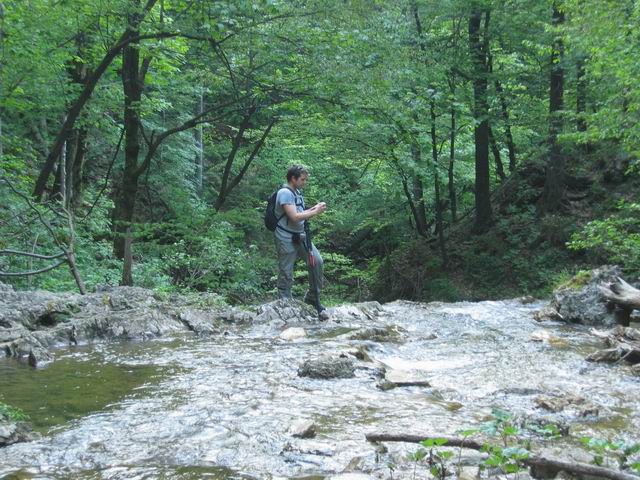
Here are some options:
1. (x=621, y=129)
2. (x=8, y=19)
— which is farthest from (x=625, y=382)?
(x=8, y=19)

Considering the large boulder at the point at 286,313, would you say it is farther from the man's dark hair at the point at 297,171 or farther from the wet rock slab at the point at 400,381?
the wet rock slab at the point at 400,381

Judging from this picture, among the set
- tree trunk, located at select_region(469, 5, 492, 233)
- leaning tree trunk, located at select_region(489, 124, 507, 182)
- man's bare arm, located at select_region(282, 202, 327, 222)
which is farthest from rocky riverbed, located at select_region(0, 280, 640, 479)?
leaning tree trunk, located at select_region(489, 124, 507, 182)

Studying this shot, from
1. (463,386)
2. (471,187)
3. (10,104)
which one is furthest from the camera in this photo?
(471,187)

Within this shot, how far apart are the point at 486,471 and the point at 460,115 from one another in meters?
14.3

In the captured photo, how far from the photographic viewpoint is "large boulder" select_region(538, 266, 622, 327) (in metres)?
8.70

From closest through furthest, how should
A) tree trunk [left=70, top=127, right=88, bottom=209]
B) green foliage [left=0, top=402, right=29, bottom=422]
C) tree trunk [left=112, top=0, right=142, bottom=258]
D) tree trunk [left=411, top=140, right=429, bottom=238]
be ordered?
green foliage [left=0, top=402, right=29, bottom=422], tree trunk [left=112, top=0, right=142, bottom=258], tree trunk [left=70, top=127, right=88, bottom=209], tree trunk [left=411, top=140, right=429, bottom=238]

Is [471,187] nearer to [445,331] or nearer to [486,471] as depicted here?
[445,331]

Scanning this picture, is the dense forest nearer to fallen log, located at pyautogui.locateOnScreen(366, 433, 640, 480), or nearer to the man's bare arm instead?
the man's bare arm

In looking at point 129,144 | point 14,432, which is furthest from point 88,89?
point 14,432

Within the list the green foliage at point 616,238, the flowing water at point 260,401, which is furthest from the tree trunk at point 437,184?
the flowing water at point 260,401

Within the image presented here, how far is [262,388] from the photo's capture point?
4.57 metres

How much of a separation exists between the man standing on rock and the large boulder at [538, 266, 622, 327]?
3739mm

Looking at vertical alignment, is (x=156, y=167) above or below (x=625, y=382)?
above

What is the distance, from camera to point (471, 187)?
23.1 metres
